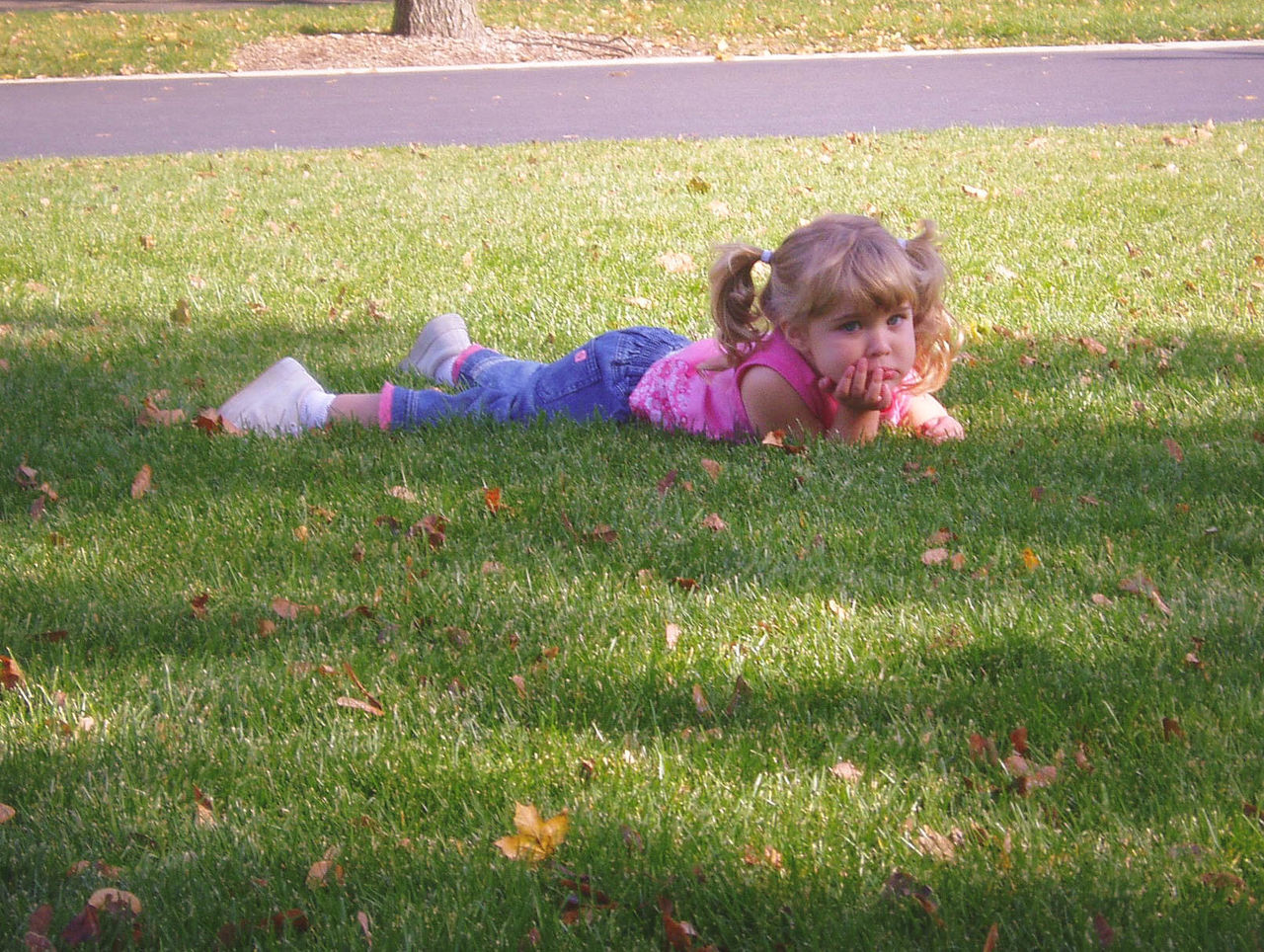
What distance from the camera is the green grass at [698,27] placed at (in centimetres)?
1673

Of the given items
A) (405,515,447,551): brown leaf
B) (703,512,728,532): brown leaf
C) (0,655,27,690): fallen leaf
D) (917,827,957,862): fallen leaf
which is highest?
(703,512,728,532): brown leaf

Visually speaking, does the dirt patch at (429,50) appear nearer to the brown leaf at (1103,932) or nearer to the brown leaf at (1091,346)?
the brown leaf at (1091,346)

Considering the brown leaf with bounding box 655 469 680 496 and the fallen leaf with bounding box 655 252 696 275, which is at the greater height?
the fallen leaf with bounding box 655 252 696 275

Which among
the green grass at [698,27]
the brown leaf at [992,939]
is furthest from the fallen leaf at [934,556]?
the green grass at [698,27]

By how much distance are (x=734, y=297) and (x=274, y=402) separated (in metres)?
1.57

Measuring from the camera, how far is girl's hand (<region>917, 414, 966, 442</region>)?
4.01m

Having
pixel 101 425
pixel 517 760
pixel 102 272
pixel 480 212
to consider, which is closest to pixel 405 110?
pixel 480 212

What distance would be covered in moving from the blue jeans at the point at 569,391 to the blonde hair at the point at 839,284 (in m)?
0.38

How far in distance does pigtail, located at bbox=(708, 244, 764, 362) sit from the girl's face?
0.25 m

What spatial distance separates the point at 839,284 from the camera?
3.58 m

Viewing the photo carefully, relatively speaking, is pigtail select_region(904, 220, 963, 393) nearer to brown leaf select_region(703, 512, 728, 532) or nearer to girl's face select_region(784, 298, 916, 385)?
girl's face select_region(784, 298, 916, 385)

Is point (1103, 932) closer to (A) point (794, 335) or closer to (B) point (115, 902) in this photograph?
(B) point (115, 902)

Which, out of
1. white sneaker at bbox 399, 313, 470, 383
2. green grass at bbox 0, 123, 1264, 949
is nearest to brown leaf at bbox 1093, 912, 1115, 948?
green grass at bbox 0, 123, 1264, 949

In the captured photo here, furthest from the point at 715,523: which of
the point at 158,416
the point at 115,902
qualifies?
the point at 158,416
